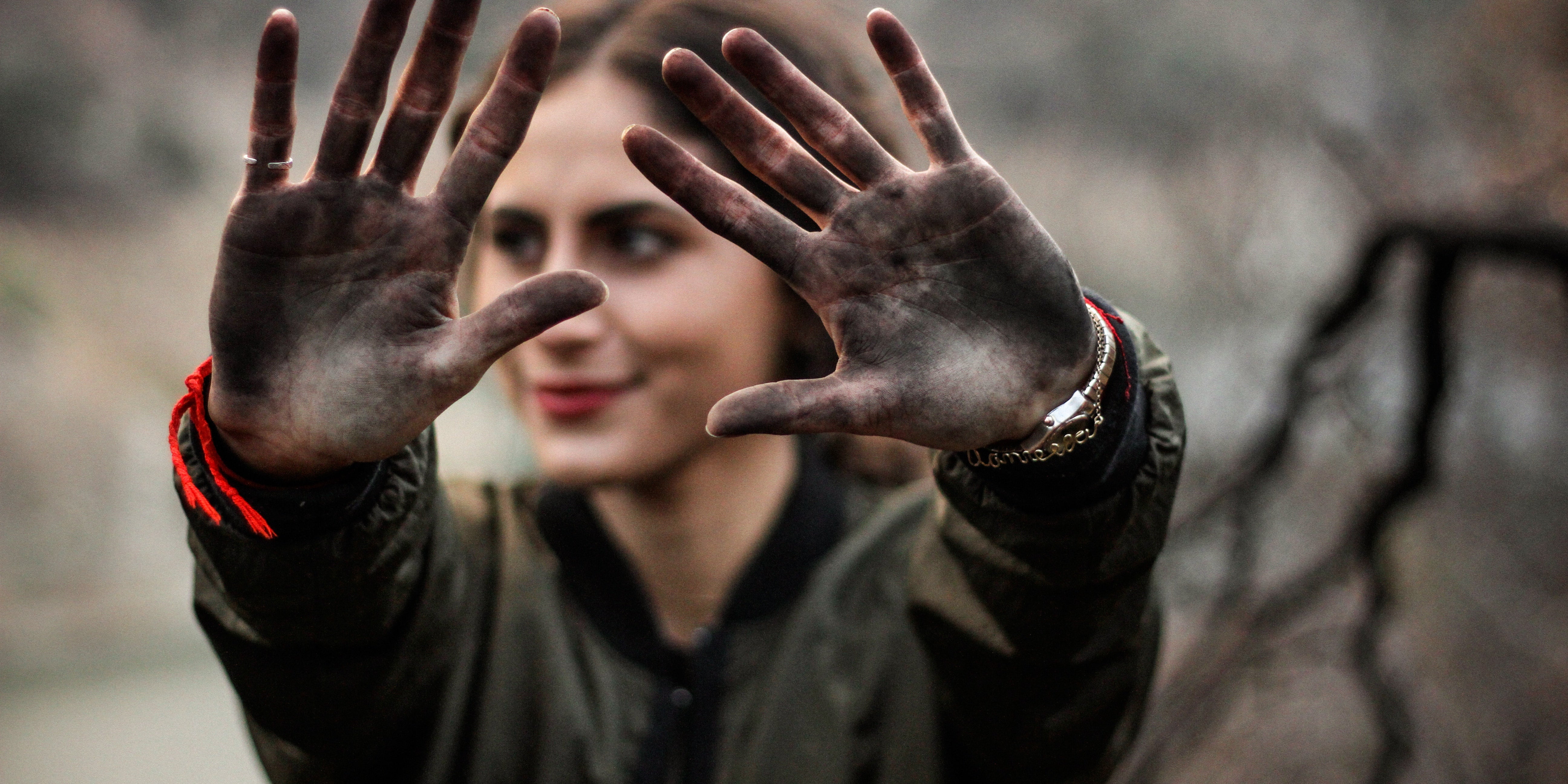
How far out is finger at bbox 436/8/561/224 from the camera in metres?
0.71

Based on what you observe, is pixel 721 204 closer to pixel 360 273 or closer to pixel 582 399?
pixel 360 273

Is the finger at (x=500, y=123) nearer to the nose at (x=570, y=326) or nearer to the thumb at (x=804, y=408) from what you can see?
the thumb at (x=804, y=408)

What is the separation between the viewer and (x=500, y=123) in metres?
0.72

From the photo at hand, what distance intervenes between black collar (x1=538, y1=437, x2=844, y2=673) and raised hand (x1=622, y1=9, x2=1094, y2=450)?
63 cm

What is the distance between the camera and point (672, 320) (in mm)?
1155

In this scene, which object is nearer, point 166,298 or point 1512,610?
point 1512,610

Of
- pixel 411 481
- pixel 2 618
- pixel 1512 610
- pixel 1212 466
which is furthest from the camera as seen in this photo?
pixel 2 618

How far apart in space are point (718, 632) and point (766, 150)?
0.70 m

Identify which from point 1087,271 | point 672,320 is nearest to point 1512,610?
point 1087,271

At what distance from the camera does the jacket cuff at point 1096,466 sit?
29.2 inches

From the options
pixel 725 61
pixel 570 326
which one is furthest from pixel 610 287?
pixel 725 61

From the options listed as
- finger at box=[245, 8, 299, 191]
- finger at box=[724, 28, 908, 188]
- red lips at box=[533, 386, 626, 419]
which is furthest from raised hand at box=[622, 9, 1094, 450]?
red lips at box=[533, 386, 626, 419]

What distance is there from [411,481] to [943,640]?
0.51 metres

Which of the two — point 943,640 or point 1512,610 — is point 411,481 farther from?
point 1512,610
